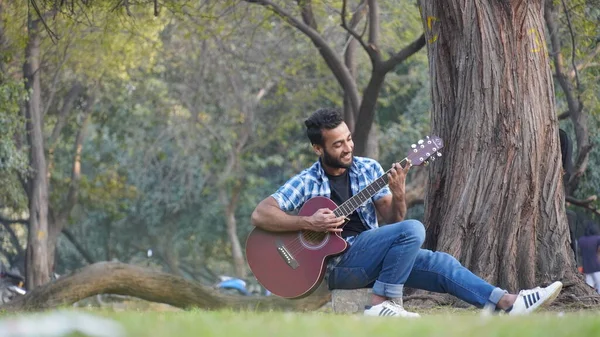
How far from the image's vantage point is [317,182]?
27.3 ft

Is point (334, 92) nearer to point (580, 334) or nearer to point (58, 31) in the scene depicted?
point (58, 31)

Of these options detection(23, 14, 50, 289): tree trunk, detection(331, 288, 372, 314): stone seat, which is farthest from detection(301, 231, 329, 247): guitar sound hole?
detection(23, 14, 50, 289): tree trunk

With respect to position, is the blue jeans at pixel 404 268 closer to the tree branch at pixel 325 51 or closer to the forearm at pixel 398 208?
the forearm at pixel 398 208

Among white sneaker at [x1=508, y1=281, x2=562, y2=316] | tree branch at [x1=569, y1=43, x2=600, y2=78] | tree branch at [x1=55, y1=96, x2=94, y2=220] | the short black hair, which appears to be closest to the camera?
white sneaker at [x1=508, y1=281, x2=562, y2=316]

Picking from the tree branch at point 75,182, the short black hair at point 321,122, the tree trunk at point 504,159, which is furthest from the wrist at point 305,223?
the tree branch at point 75,182

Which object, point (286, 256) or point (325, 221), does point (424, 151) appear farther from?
point (286, 256)

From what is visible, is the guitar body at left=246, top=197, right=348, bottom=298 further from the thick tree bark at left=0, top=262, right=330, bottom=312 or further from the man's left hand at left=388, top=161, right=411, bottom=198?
the thick tree bark at left=0, top=262, right=330, bottom=312

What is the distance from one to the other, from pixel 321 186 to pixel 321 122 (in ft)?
1.55

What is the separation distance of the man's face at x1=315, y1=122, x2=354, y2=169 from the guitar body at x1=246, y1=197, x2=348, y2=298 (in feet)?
1.00

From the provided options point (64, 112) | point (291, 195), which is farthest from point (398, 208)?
point (64, 112)

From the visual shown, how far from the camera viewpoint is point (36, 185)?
78.3 feet

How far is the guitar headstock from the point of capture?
27.1ft

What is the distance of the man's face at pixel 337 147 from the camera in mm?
8156

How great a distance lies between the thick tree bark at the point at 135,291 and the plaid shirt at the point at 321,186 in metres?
5.45
